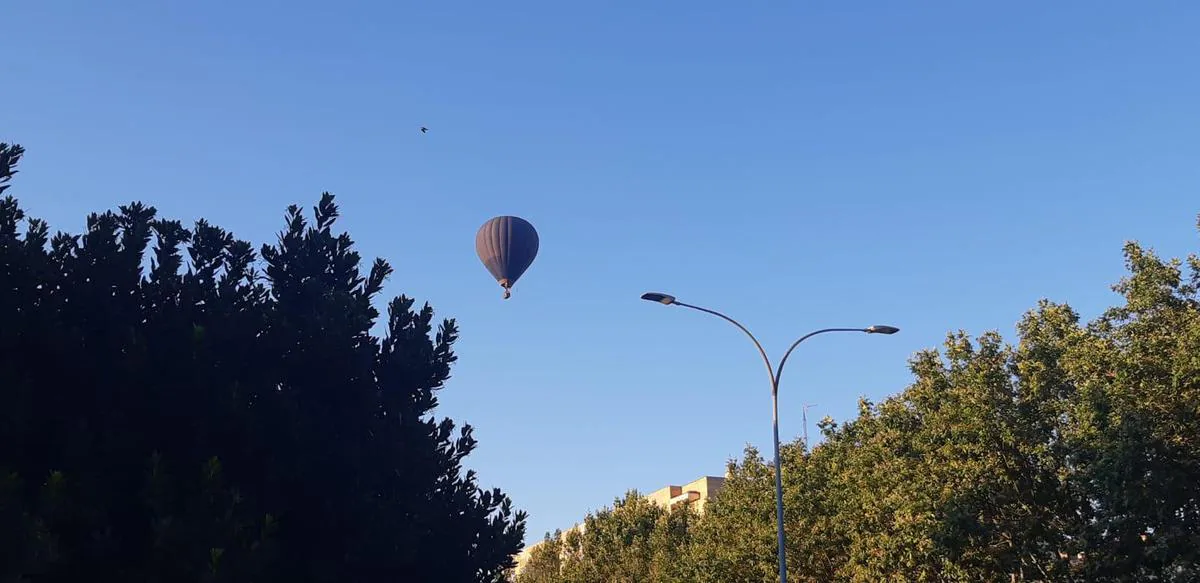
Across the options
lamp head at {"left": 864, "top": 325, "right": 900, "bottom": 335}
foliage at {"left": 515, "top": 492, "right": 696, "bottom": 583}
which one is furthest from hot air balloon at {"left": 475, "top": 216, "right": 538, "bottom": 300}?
foliage at {"left": 515, "top": 492, "right": 696, "bottom": 583}

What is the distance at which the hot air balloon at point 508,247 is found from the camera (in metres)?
41.3

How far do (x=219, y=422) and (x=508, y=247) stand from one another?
87.8 feet

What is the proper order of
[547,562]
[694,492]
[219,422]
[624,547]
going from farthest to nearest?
[694,492] → [547,562] → [624,547] → [219,422]

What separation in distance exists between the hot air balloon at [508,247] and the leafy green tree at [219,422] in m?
22.6

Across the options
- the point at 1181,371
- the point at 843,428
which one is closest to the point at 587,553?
the point at 843,428

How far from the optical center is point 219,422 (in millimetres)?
14766

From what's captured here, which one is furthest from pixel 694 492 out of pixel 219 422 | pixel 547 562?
pixel 219 422

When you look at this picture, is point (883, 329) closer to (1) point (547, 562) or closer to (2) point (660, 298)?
(2) point (660, 298)

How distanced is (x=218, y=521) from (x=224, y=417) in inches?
81.6

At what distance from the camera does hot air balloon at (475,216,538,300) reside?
41.3 metres

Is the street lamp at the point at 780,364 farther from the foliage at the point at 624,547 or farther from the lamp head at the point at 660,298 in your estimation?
the foliage at the point at 624,547

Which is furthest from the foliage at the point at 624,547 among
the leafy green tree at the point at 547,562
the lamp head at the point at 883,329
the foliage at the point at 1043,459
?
the lamp head at the point at 883,329

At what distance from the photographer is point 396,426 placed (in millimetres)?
16672

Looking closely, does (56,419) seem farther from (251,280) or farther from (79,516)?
(251,280)
